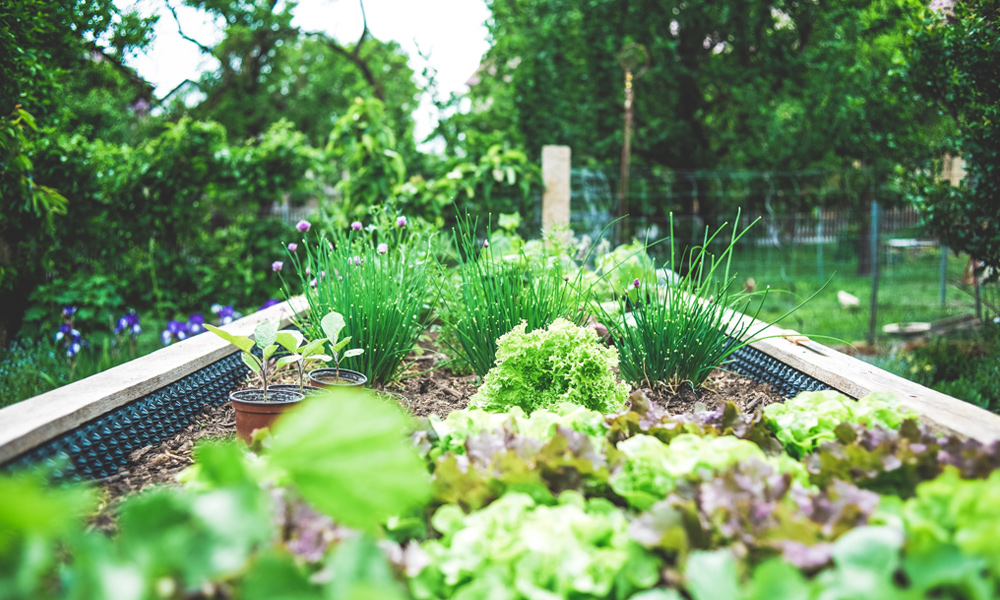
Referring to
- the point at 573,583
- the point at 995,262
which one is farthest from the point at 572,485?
the point at 995,262

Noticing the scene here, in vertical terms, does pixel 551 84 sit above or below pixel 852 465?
above

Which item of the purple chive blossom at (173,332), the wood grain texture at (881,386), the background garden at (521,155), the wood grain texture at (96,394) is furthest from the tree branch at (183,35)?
the wood grain texture at (881,386)

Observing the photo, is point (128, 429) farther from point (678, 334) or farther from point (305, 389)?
point (678, 334)

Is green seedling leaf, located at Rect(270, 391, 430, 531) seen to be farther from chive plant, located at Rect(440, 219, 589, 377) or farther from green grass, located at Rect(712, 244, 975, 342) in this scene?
green grass, located at Rect(712, 244, 975, 342)

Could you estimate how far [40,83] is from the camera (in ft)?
11.1

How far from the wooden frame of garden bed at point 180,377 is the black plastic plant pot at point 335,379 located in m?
0.28

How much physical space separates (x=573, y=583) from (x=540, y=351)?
3.52 feet

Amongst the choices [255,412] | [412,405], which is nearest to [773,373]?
[412,405]

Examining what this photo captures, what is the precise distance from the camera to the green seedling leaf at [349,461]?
789 millimetres

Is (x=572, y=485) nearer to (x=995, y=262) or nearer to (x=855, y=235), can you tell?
(x=995, y=262)

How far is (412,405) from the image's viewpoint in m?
2.21

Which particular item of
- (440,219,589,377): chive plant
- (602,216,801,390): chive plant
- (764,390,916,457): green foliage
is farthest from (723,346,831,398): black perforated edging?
(440,219,589,377): chive plant

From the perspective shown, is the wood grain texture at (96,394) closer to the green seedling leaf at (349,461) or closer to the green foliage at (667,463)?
the green seedling leaf at (349,461)

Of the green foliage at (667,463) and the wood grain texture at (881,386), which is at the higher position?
the green foliage at (667,463)
